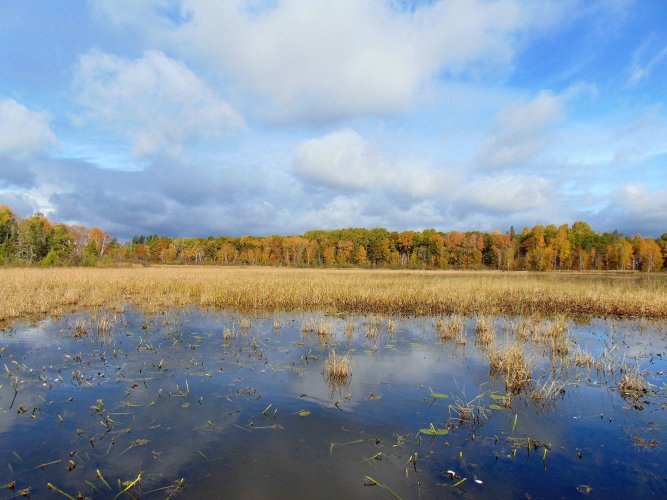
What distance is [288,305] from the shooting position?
2148cm

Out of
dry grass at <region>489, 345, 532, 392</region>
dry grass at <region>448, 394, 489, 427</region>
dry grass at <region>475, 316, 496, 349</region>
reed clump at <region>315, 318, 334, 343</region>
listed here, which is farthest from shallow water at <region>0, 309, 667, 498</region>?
reed clump at <region>315, 318, 334, 343</region>

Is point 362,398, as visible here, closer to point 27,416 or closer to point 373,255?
point 27,416

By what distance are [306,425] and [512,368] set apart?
18.6 ft

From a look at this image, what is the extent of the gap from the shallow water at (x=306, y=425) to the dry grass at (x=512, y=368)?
291 millimetres

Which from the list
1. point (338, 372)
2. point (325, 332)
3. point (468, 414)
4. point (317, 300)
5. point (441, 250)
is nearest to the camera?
point (468, 414)

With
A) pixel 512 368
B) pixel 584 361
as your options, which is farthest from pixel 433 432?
pixel 584 361

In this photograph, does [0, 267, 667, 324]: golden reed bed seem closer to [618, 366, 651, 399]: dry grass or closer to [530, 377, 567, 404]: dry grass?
[618, 366, 651, 399]: dry grass

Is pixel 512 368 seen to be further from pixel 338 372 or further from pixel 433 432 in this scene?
pixel 338 372

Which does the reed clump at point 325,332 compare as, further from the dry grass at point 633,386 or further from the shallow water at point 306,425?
the dry grass at point 633,386

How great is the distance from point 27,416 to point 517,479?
8.24m

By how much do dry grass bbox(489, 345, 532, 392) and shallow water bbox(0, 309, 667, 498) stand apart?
0.29 metres

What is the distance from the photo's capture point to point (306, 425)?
6.91 metres

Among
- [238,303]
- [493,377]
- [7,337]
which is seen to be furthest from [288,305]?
[493,377]

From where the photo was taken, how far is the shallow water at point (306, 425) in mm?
5262
